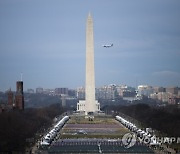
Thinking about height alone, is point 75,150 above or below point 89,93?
below

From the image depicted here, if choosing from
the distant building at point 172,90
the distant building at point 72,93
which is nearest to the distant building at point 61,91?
the distant building at point 72,93

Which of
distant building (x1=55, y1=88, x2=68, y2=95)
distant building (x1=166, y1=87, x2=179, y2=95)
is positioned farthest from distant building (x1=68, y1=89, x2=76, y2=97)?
distant building (x1=166, y1=87, x2=179, y2=95)

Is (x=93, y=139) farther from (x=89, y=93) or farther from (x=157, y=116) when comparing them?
(x=89, y=93)

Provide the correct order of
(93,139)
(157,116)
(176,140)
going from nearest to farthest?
(176,140) → (93,139) → (157,116)

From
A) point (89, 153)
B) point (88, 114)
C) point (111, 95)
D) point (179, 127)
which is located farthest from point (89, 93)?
point (111, 95)

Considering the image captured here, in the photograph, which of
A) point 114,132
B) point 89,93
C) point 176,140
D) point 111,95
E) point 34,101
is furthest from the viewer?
point 111,95

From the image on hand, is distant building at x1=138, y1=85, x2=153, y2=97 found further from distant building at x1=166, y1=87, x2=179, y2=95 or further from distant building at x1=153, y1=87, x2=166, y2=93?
distant building at x1=166, y1=87, x2=179, y2=95

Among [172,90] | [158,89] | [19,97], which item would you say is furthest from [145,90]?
[19,97]

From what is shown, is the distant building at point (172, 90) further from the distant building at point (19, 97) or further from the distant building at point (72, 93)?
the distant building at point (19, 97)

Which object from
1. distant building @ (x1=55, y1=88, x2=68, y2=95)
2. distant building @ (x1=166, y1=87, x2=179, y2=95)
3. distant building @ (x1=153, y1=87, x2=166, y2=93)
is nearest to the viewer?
distant building @ (x1=166, y1=87, x2=179, y2=95)

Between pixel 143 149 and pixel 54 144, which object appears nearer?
pixel 143 149

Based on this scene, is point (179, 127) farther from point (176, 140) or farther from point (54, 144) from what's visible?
point (54, 144)
